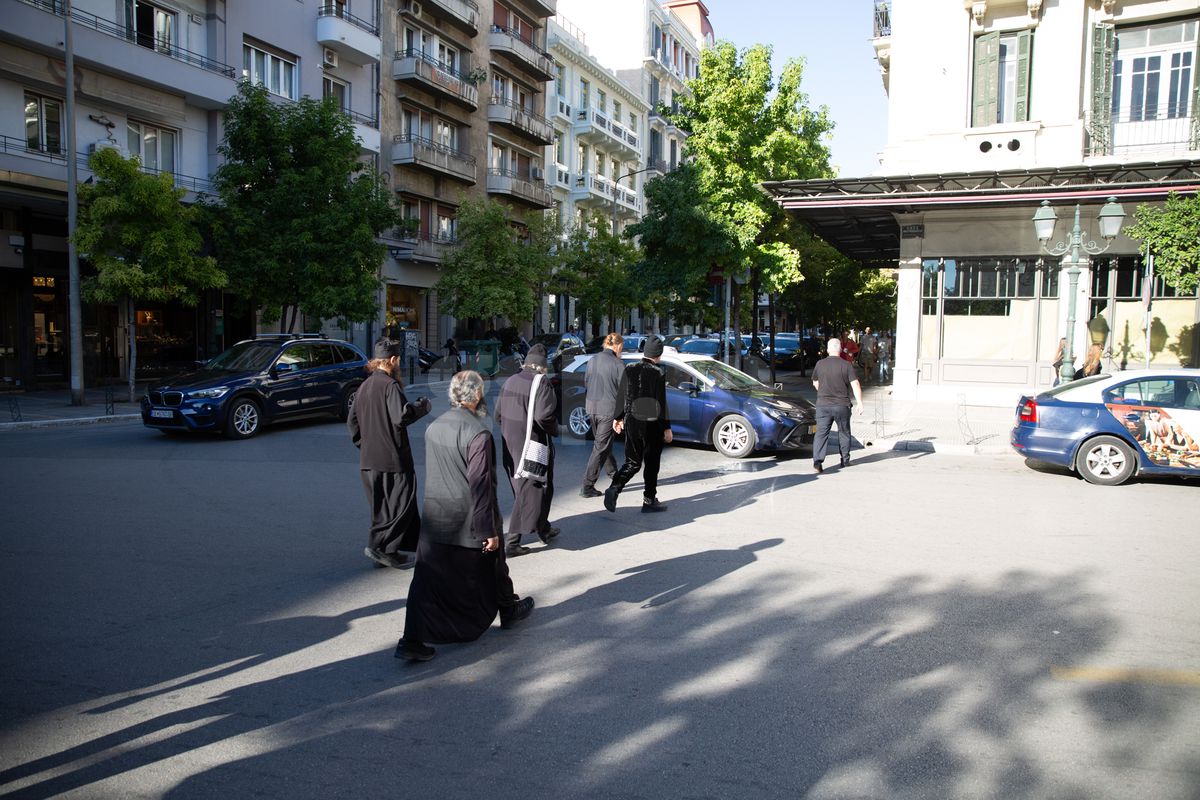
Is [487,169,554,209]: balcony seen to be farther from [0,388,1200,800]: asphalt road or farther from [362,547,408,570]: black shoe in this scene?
[362,547,408,570]: black shoe

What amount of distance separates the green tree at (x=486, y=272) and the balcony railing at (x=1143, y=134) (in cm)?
1982

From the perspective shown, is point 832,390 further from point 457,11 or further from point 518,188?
point 518,188

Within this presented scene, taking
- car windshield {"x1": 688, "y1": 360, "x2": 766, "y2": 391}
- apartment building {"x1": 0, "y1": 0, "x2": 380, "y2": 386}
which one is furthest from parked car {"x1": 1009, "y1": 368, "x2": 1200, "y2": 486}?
apartment building {"x1": 0, "y1": 0, "x2": 380, "y2": 386}

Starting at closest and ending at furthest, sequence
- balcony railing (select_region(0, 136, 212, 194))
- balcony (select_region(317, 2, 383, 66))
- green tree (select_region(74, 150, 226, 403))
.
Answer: green tree (select_region(74, 150, 226, 403)) < balcony railing (select_region(0, 136, 212, 194)) < balcony (select_region(317, 2, 383, 66))

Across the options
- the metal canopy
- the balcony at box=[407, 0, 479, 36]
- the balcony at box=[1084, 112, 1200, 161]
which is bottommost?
the metal canopy

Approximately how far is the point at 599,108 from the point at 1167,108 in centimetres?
3680

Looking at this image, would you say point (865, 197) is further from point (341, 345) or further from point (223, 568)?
point (223, 568)

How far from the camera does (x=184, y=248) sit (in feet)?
60.5

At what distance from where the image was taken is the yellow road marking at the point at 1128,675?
15.2 feet

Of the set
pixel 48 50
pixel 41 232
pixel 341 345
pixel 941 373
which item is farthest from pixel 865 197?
pixel 41 232

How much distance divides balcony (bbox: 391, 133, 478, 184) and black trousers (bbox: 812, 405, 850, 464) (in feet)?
88.3

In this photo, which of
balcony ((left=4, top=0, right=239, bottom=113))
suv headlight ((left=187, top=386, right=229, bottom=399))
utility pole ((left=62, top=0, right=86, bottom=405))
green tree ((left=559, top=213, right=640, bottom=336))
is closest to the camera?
suv headlight ((left=187, top=386, right=229, bottom=399))

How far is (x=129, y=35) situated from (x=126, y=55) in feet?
4.54

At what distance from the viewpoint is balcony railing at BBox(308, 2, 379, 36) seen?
28.8 meters
